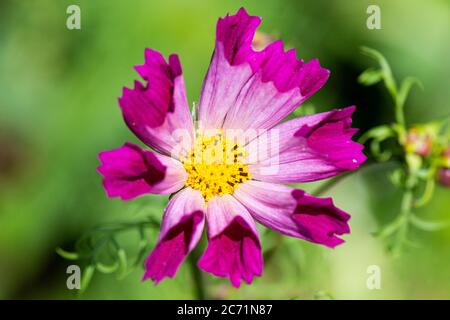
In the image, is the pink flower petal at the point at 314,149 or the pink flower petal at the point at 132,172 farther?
the pink flower petal at the point at 314,149

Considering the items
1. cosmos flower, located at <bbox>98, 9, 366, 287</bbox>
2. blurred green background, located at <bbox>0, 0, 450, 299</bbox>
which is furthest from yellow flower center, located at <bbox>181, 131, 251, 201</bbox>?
A: blurred green background, located at <bbox>0, 0, 450, 299</bbox>

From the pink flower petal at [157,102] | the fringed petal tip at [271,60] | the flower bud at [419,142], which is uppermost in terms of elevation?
the fringed petal tip at [271,60]

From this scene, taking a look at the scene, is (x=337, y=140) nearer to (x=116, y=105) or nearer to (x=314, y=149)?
(x=314, y=149)

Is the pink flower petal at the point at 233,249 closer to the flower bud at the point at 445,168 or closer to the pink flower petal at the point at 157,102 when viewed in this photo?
the pink flower petal at the point at 157,102

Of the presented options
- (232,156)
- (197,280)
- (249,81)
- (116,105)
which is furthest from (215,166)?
(116,105)

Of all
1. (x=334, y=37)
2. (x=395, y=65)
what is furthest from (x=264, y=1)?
(x=395, y=65)

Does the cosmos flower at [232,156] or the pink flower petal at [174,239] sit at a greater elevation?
the cosmos flower at [232,156]

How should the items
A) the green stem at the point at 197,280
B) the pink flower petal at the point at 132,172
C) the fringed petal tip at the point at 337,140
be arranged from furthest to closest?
the green stem at the point at 197,280, the fringed petal tip at the point at 337,140, the pink flower petal at the point at 132,172

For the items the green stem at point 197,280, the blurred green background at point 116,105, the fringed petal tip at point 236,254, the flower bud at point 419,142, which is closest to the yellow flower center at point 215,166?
the fringed petal tip at point 236,254
